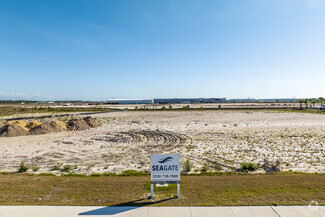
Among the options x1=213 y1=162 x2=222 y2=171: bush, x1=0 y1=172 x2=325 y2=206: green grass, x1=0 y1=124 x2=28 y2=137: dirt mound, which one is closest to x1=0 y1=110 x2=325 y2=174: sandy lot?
x1=213 y1=162 x2=222 y2=171: bush

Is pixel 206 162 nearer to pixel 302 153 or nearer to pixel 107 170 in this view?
pixel 107 170

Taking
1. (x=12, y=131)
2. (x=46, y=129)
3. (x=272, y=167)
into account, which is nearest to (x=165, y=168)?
(x=272, y=167)

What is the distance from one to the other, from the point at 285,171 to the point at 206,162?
3.95m

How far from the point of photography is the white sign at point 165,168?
6.40 metres

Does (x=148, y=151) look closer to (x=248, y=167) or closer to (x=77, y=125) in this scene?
(x=248, y=167)

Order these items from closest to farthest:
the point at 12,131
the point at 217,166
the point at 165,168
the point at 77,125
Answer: the point at 165,168 < the point at 217,166 < the point at 12,131 < the point at 77,125

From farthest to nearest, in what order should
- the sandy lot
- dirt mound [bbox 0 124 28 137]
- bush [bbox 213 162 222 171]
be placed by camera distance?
dirt mound [bbox 0 124 28 137], the sandy lot, bush [bbox 213 162 222 171]

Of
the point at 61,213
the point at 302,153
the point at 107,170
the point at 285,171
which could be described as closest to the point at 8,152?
the point at 107,170

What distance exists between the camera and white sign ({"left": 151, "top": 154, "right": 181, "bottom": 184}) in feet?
21.0

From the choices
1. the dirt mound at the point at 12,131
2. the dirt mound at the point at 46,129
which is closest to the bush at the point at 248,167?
the dirt mound at the point at 46,129

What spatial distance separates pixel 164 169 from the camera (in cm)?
645

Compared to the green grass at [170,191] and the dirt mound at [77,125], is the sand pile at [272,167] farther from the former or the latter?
the dirt mound at [77,125]

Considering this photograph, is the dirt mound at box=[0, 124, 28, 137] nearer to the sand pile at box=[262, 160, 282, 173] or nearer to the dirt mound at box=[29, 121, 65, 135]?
the dirt mound at box=[29, 121, 65, 135]

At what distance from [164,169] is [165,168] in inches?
1.9
